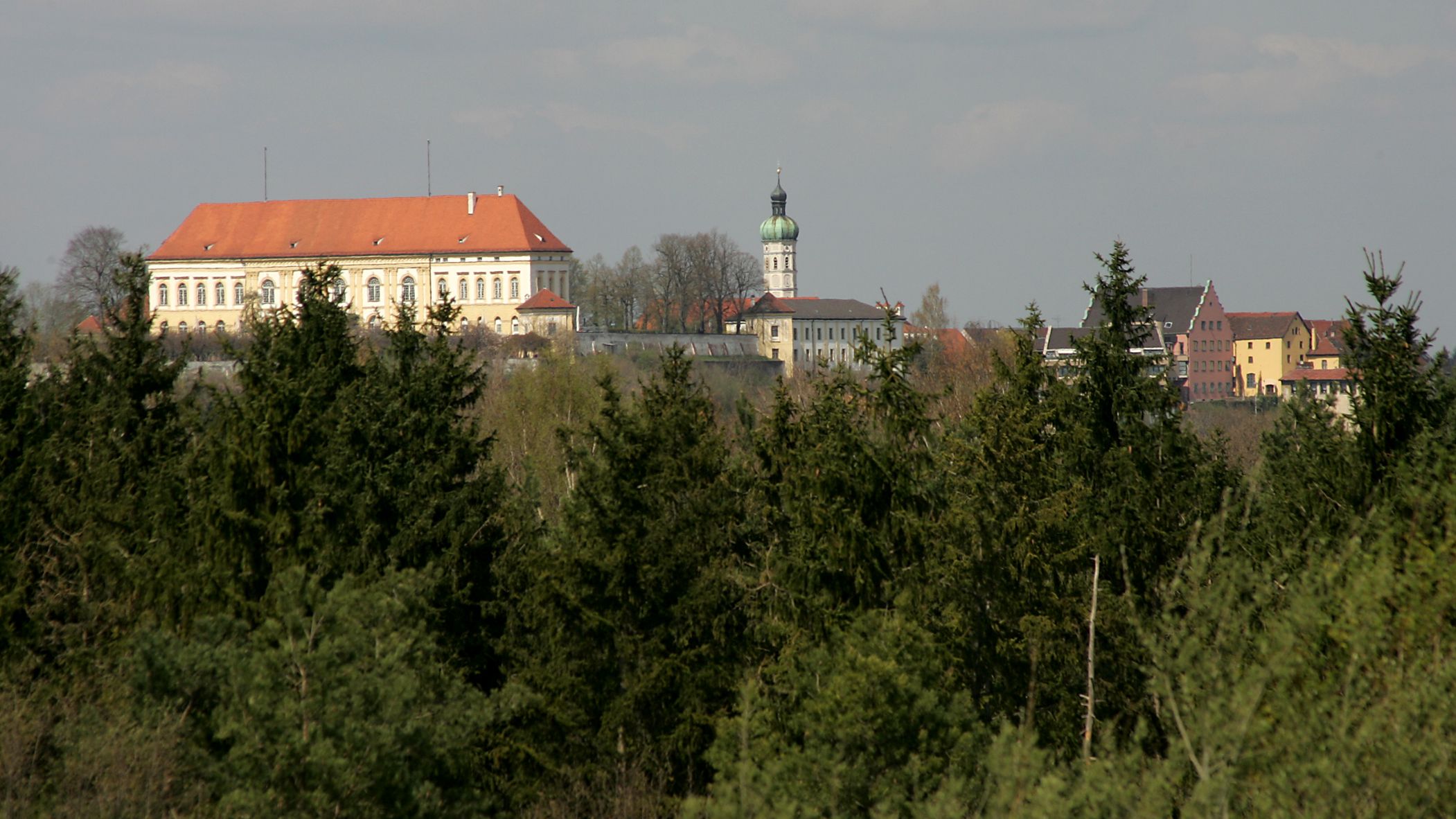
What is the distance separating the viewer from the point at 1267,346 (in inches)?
4481

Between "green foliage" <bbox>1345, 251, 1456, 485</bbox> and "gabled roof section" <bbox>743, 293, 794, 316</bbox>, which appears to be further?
"gabled roof section" <bbox>743, 293, 794, 316</bbox>

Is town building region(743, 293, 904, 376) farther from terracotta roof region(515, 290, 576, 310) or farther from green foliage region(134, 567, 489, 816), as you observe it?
green foliage region(134, 567, 489, 816)

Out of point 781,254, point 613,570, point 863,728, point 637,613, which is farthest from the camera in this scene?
point 781,254

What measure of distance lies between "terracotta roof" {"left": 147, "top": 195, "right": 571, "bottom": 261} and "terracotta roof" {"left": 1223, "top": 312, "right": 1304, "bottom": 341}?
4213 centimetres

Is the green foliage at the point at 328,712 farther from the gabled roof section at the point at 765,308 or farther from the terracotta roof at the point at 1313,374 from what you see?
the gabled roof section at the point at 765,308

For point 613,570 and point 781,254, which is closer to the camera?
point 613,570

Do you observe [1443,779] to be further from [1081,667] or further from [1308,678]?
[1081,667]

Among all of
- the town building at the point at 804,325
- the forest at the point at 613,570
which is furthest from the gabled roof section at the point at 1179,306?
the forest at the point at 613,570

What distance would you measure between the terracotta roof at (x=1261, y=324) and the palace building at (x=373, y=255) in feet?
137

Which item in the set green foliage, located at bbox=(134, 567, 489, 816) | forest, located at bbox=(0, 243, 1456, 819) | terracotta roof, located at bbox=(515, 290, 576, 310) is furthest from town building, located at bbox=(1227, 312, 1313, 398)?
green foliage, located at bbox=(134, 567, 489, 816)

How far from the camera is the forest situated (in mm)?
12961

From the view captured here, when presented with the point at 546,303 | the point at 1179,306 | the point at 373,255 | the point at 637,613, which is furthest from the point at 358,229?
the point at 637,613

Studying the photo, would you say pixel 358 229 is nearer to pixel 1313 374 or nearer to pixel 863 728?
pixel 1313 374

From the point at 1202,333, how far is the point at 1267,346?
14.3 ft
